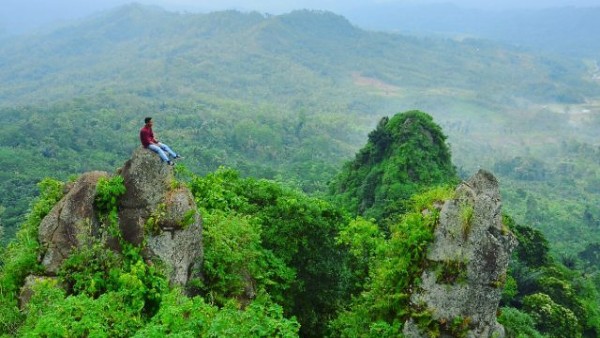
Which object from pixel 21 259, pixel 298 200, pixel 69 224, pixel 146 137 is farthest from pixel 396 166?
pixel 21 259

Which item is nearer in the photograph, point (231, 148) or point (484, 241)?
point (484, 241)

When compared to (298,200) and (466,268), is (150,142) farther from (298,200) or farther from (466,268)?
(466,268)

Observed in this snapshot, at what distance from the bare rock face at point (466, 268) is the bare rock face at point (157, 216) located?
707cm

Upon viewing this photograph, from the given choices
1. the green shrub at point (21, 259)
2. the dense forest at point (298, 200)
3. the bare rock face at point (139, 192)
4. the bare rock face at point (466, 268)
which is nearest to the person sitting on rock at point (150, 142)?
the bare rock face at point (139, 192)

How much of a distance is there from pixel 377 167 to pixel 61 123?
94.2 meters

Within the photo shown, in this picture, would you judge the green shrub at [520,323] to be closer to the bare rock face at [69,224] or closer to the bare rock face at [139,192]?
the bare rock face at [139,192]

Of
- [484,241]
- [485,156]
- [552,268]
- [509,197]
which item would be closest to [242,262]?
[484,241]

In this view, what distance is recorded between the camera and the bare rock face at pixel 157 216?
15.7 meters

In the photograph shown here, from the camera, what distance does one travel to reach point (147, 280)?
48.4ft

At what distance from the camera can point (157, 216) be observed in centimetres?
1581

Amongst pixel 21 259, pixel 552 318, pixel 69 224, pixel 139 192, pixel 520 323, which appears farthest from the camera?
pixel 552 318

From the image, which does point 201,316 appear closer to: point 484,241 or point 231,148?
point 484,241

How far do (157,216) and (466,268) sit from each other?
9.27 meters

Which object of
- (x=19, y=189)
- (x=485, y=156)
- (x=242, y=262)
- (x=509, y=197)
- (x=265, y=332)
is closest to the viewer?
(x=265, y=332)
